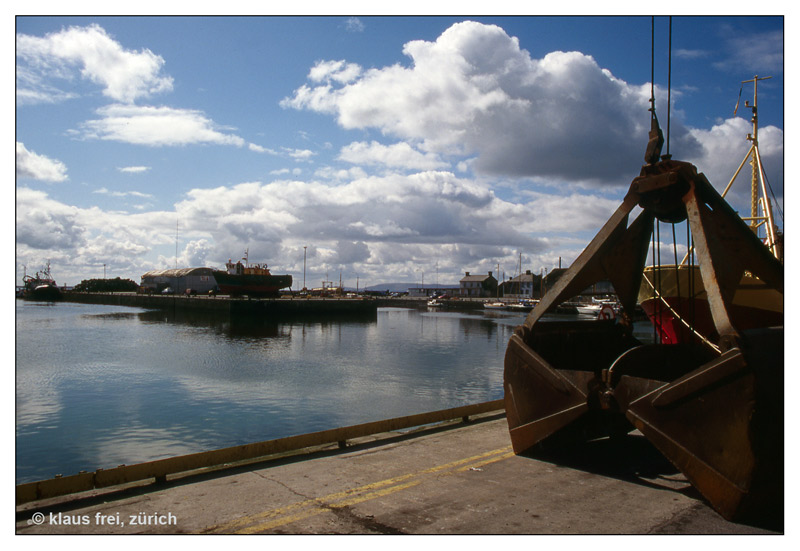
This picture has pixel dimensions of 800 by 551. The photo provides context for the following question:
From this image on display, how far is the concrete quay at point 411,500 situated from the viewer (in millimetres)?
4902

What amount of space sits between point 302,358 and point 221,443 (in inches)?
715

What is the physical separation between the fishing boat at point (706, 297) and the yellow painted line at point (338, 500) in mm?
6626

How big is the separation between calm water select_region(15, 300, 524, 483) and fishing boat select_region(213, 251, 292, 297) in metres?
35.6

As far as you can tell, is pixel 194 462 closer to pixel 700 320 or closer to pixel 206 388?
pixel 700 320

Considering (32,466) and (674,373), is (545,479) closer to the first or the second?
(674,373)

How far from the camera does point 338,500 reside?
5535 mm

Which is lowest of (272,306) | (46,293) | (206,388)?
(206,388)

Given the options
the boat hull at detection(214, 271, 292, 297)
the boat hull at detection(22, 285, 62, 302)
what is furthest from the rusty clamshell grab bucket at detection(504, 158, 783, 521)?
the boat hull at detection(22, 285, 62, 302)

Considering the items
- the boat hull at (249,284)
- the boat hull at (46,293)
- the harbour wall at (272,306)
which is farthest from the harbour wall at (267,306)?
the boat hull at (46,293)

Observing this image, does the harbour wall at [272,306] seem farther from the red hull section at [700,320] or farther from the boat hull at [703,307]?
the boat hull at [703,307]

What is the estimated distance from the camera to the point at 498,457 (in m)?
7.19

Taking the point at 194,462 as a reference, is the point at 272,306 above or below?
below

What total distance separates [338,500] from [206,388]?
17.2m

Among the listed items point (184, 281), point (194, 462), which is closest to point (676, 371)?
point (194, 462)
